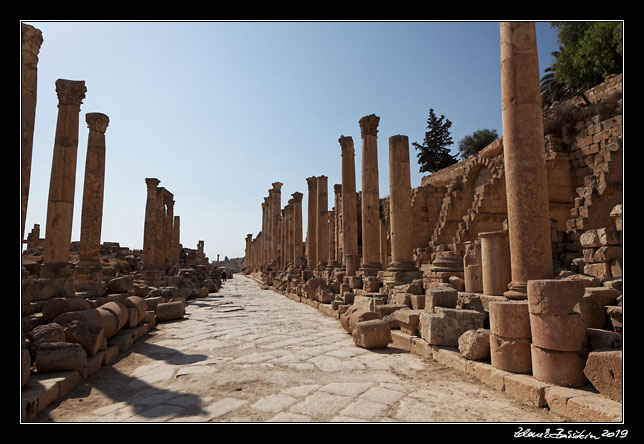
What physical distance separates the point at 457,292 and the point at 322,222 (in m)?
14.1

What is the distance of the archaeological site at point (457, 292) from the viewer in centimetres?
392

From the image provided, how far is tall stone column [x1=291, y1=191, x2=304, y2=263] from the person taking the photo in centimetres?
2566

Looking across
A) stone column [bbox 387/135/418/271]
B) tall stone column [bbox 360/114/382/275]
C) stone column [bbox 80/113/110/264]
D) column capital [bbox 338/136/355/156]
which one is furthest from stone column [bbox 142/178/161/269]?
stone column [bbox 387/135/418/271]

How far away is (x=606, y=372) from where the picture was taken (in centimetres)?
355

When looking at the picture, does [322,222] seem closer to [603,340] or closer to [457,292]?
[457,292]

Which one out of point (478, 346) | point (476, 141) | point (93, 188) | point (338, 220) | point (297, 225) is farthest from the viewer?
point (476, 141)

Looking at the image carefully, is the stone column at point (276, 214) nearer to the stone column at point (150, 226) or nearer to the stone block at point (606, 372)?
the stone column at point (150, 226)

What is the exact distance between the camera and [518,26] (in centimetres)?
623

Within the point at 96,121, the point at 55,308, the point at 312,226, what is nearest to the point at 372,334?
the point at 55,308

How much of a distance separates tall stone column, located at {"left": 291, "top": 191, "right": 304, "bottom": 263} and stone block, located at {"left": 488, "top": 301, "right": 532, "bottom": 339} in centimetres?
2079

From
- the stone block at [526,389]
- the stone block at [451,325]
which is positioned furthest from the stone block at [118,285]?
the stone block at [526,389]

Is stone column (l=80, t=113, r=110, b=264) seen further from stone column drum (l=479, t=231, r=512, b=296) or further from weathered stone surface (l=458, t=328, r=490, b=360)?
weathered stone surface (l=458, t=328, r=490, b=360)

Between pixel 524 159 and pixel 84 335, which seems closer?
pixel 84 335

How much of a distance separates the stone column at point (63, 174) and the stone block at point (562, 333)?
39.3 feet
